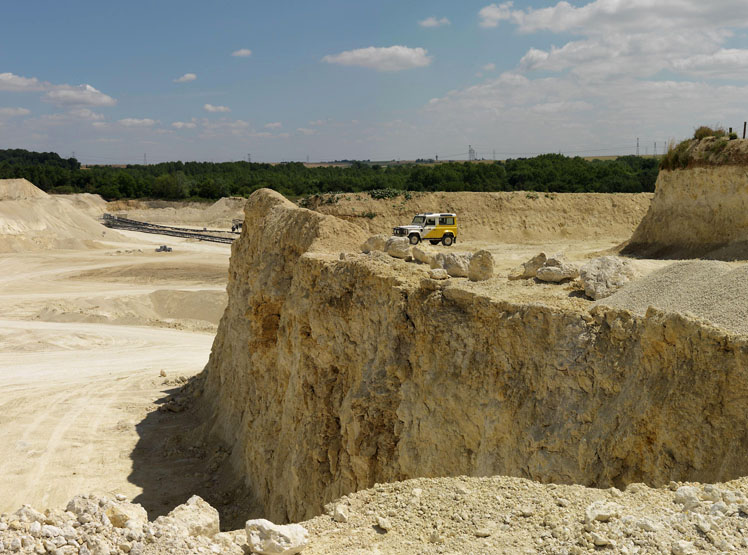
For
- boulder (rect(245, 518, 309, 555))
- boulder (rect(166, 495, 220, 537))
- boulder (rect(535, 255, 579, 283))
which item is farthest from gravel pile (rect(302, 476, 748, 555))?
boulder (rect(535, 255, 579, 283))

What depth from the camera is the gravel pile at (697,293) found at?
27.5 feet

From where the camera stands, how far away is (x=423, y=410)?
36.2 ft

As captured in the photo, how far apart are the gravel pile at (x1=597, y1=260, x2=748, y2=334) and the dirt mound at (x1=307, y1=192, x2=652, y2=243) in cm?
2958

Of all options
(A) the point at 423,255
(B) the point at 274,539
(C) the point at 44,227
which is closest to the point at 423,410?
(A) the point at 423,255

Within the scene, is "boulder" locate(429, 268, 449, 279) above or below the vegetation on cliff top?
below

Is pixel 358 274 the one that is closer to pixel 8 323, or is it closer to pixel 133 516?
pixel 133 516

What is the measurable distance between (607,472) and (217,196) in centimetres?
10043

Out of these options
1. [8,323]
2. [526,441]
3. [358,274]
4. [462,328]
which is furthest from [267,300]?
[8,323]

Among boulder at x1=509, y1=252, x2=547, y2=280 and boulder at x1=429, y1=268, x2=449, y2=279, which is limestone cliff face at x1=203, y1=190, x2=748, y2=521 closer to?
boulder at x1=429, y1=268, x2=449, y2=279

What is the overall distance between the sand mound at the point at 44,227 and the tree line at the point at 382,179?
22825 millimetres

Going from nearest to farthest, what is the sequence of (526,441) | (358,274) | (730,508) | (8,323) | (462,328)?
(730,508) < (526,441) < (462,328) < (358,274) < (8,323)

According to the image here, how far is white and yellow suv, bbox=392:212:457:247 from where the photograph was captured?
1158 inches

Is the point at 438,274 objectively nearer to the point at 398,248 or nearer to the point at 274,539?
the point at 398,248

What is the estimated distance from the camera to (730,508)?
553 cm
